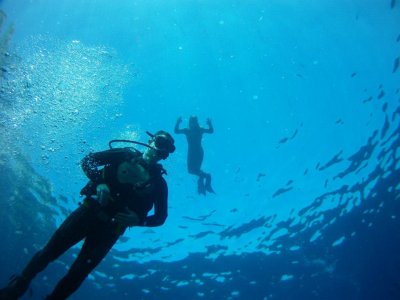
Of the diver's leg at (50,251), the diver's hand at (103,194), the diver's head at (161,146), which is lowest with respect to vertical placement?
the diver's leg at (50,251)

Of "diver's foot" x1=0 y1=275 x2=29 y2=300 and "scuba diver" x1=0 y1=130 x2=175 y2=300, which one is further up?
"scuba diver" x1=0 y1=130 x2=175 y2=300

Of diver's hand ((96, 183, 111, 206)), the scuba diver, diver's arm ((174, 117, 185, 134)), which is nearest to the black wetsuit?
the scuba diver

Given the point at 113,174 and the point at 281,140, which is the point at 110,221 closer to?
the point at 113,174

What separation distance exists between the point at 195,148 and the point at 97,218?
9994mm

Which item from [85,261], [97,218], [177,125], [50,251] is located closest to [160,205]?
[97,218]

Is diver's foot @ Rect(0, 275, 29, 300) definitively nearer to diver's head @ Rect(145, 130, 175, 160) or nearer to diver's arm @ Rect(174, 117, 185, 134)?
diver's head @ Rect(145, 130, 175, 160)

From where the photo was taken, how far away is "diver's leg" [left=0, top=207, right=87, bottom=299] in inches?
165

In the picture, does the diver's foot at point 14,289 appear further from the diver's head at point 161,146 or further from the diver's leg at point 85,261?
the diver's head at point 161,146

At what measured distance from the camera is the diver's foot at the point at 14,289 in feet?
13.5

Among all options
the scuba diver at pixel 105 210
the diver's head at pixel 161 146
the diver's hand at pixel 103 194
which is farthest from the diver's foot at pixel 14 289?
the diver's head at pixel 161 146

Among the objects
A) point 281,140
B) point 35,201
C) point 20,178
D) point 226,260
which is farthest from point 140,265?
point 281,140

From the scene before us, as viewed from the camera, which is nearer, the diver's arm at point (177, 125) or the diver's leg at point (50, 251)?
the diver's leg at point (50, 251)

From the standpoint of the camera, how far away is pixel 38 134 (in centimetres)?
1681

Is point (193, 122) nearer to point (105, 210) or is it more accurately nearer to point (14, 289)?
point (105, 210)
